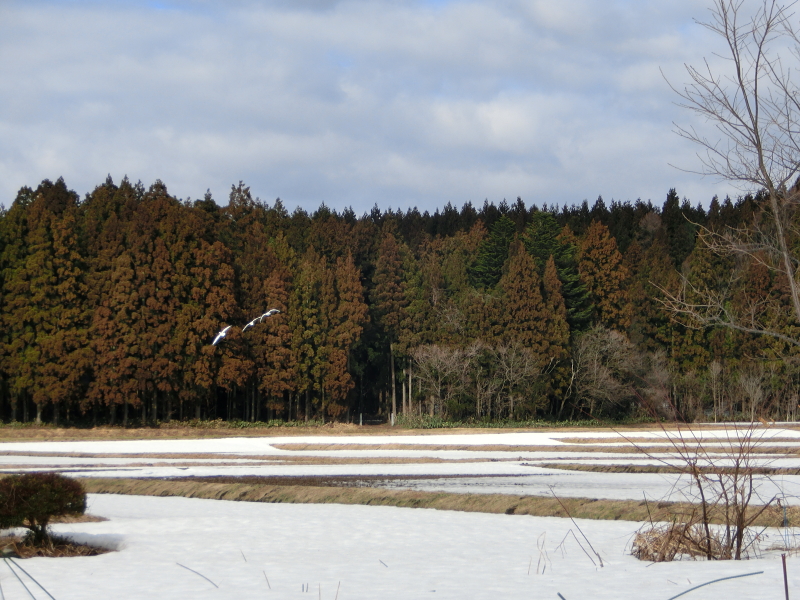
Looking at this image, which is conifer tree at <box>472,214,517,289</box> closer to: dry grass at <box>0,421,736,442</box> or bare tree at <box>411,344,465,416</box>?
bare tree at <box>411,344,465,416</box>

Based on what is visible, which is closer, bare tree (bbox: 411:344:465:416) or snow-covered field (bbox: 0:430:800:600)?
snow-covered field (bbox: 0:430:800:600)

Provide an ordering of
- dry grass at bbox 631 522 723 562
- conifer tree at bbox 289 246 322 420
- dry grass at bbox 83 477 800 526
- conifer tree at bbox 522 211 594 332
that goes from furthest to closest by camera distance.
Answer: conifer tree at bbox 522 211 594 332 → conifer tree at bbox 289 246 322 420 → dry grass at bbox 83 477 800 526 → dry grass at bbox 631 522 723 562

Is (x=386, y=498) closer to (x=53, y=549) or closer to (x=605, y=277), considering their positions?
(x=53, y=549)

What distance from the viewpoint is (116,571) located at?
9.63 m

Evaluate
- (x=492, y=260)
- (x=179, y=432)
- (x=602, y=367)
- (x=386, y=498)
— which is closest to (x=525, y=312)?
(x=602, y=367)

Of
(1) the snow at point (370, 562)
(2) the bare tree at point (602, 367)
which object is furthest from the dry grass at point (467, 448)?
(2) the bare tree at point (602, 367)

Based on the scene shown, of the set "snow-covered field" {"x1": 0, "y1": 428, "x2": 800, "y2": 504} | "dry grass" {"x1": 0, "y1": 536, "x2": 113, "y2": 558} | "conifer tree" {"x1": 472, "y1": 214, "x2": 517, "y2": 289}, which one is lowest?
"snow-covered field" {"x1": 0, "y1": 428, "x2": 800, "y2": 504}

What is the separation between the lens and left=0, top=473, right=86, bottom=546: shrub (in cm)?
1086

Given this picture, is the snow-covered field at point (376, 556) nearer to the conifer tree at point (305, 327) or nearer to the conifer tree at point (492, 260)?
the conifer tree at point (305, 327)

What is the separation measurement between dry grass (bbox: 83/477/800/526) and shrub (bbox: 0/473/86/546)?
18.4 feet

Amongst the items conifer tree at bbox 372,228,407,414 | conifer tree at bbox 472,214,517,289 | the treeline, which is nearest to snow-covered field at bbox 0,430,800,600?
the treeline

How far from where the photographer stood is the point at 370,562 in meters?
9.99

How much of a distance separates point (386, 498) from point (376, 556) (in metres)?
5.51

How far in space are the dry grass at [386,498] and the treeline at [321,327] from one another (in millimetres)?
28998
